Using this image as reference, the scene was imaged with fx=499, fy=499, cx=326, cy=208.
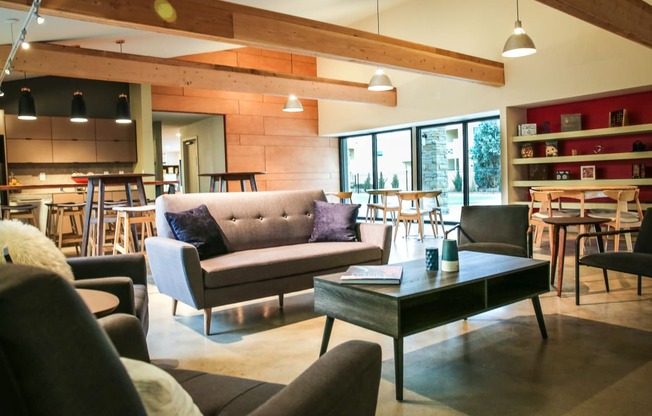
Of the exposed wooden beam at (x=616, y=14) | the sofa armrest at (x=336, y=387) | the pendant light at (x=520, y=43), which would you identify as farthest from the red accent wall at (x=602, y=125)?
the sofa armrest at (x=336, y=387)

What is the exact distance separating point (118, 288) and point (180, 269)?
835mm

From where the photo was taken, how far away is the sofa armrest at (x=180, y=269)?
3127 millimetres

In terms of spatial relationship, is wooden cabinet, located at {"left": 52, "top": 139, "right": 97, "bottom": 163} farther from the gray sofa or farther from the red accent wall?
the red accent wall

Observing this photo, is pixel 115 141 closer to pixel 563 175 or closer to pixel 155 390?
pixel 563 175

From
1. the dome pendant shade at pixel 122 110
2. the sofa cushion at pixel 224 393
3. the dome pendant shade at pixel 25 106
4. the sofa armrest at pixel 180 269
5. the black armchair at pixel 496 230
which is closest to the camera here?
the sofa cushion at pixel 224 393

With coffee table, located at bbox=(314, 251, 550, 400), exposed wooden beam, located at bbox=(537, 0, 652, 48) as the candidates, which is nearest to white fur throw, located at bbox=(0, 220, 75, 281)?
coffee table, located at bbox=(314, 251, 550, 400)

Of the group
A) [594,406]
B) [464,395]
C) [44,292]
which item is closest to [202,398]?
[44,292]

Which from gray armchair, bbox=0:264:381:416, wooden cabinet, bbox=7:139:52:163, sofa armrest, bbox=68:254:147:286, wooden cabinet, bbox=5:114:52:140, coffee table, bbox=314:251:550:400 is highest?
wooden cabinet, bbox=5:114:52:140

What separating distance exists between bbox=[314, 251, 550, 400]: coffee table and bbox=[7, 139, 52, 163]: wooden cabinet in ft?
24.9

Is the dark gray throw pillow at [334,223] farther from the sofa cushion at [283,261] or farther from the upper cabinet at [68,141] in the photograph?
the upper cabinet at [68,141]

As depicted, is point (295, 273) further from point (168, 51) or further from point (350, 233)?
point (168, 51)

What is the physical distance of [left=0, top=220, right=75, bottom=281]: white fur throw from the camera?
66.6 inches

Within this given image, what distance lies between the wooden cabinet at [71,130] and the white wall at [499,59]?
204 inches

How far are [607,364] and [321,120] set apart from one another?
959 centimetres
